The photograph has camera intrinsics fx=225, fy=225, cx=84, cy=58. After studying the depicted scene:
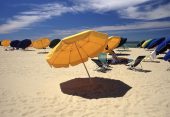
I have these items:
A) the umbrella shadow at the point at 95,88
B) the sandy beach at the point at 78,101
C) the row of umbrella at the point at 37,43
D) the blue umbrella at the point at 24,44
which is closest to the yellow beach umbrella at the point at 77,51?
the umbrella shadow at the point at 95,88

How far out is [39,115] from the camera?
6699mm

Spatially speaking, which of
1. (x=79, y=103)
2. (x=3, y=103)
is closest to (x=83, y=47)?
(x=79, y=103)

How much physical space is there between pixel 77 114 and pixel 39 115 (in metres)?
1.13

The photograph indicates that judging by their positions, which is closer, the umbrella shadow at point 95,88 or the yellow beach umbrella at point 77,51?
the umbrella shadow at point 95,88

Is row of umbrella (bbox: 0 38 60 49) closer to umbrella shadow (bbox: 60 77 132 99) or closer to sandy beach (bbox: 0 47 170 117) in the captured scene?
sandy beach (bbox: 0 47 170 117)

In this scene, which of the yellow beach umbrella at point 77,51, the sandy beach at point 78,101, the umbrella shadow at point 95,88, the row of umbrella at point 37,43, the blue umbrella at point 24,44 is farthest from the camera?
the blue umbrella at point 24,44

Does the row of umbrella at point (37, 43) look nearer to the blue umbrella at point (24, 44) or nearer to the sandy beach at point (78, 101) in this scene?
the blue umbrella at point (24, 44)

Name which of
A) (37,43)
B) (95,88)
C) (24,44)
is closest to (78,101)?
(95,88)

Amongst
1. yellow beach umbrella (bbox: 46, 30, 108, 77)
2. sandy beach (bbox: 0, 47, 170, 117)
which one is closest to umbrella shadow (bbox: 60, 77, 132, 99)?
sandy beach (bbox: 0, 47, 170, 117)

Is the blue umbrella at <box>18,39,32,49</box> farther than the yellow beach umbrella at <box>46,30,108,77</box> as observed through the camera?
Yes

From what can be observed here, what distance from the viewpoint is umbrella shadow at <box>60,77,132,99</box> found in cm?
874

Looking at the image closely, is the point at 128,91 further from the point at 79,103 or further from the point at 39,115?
the point at 39,115

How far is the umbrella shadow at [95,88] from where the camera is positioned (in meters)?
8.74

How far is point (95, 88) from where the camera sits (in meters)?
9.59
